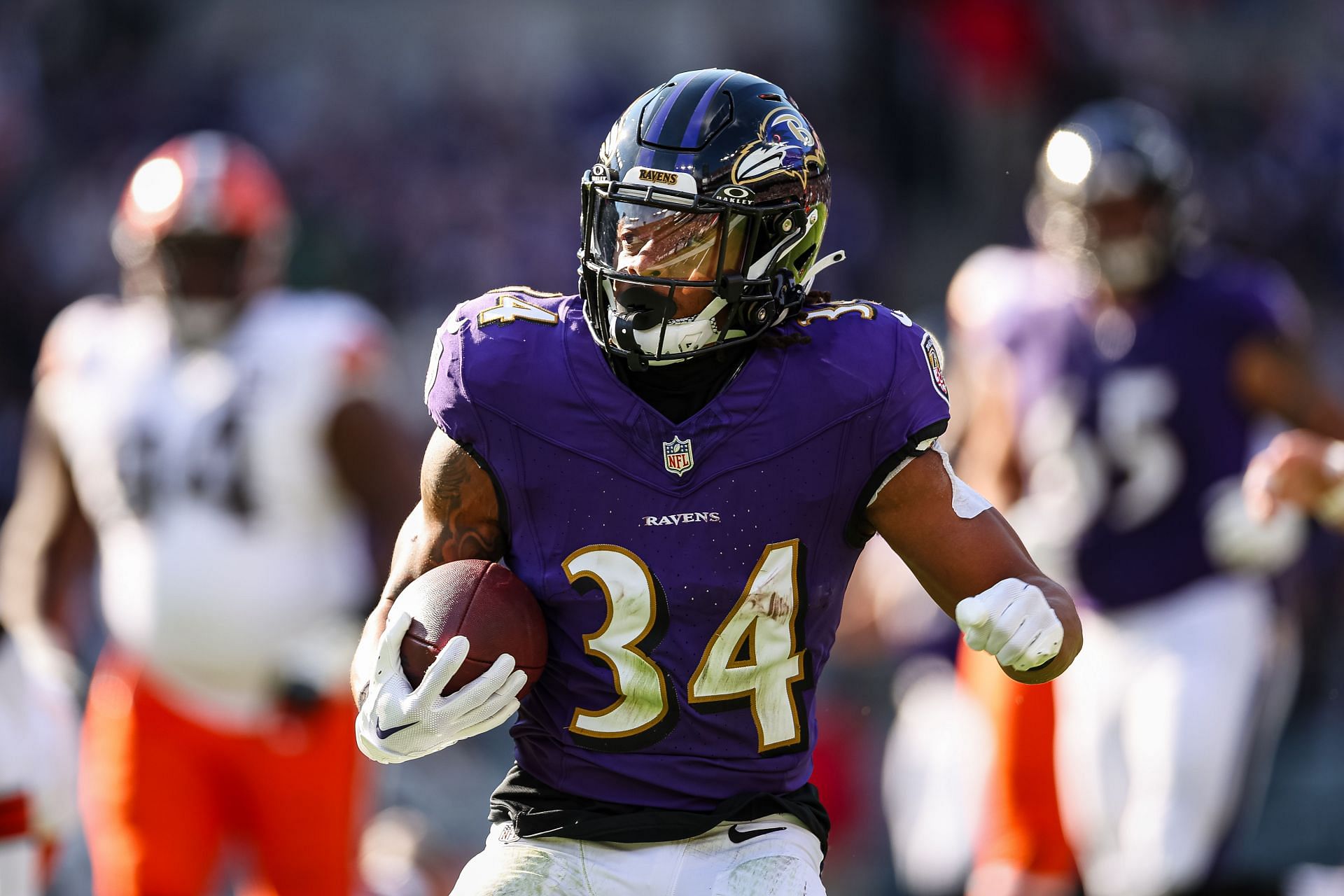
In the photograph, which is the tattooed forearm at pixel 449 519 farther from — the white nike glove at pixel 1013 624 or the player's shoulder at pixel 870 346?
the white nike glove at pixel 1013 624

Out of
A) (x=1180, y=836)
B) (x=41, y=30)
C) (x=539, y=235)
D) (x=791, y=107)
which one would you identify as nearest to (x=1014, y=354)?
(x=1180, y=836)

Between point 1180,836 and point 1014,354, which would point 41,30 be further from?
point 1180,836

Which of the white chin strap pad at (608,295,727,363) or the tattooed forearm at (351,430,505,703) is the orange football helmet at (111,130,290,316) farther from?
the white chin strap pad at (608,295,727,363)

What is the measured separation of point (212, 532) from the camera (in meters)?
4.61

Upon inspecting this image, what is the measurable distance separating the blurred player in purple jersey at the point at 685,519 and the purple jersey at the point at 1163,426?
99.1 inches

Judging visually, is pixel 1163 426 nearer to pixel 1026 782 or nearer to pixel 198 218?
pixel 1026 782

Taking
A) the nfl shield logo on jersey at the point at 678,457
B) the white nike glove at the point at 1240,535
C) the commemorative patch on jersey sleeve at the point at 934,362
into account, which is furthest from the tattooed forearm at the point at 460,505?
the white nike glove at the point at 1240,535

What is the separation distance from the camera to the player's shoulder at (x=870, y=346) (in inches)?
103

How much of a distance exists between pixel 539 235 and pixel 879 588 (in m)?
5.80

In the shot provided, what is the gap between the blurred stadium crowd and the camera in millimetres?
10883

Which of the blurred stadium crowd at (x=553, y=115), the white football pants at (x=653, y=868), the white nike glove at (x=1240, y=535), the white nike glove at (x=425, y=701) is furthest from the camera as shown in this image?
the blurred stadium crowd at (x=553, y=115)

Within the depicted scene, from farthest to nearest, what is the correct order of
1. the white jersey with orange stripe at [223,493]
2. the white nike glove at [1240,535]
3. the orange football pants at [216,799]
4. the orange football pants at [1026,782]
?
the orange football pants at [1026,782] → the white nike glove at [1240,535] → the white jersey with orange stripe at [223,493] → the orange football pants at [216,799]

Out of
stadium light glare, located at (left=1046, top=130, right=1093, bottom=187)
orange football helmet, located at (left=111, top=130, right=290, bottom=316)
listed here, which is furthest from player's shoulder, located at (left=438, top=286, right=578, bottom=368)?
stadium light glare, located at (left=1046, top=130, right=1093, bottom=187)

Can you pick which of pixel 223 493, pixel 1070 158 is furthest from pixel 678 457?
pixel 1070 158
